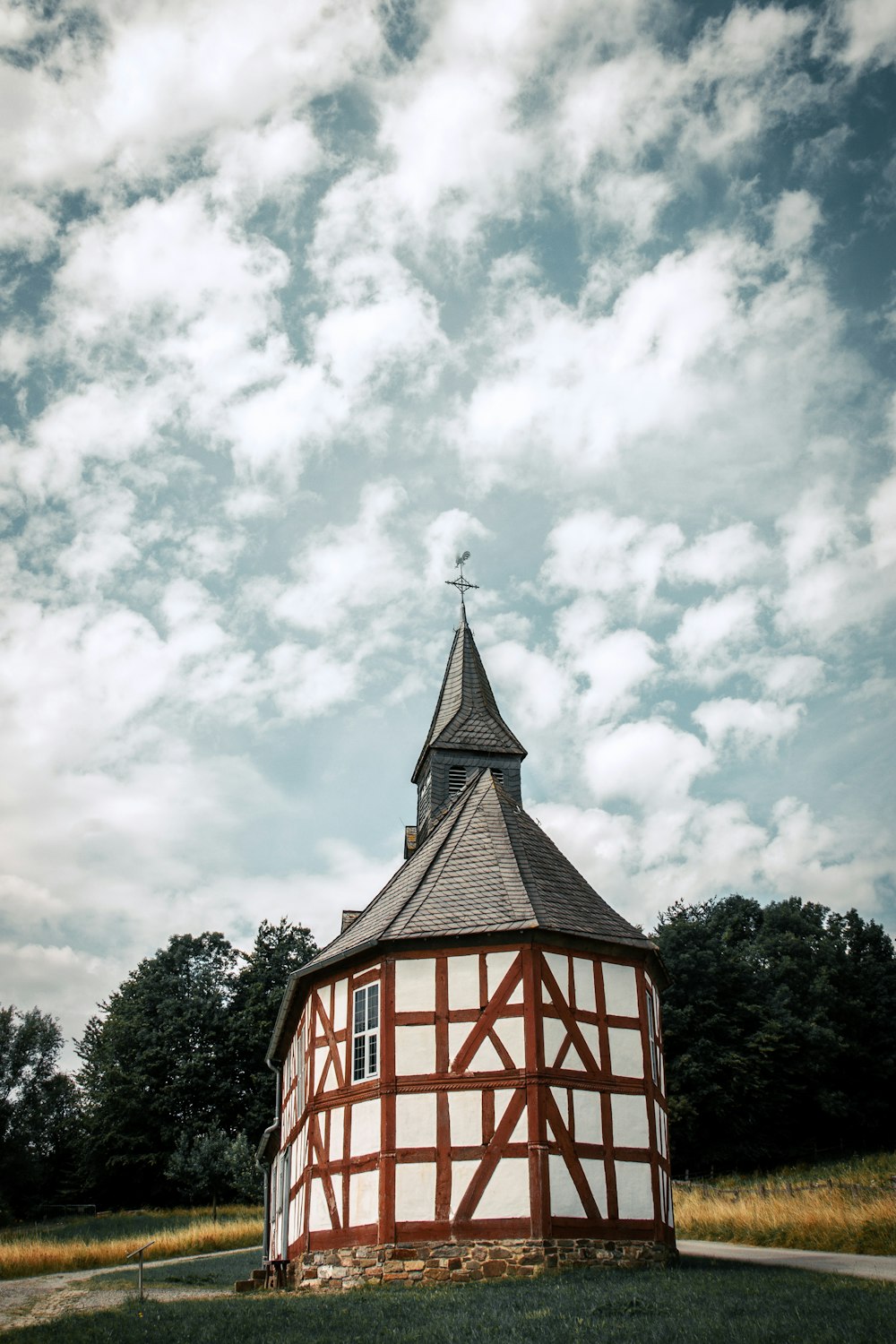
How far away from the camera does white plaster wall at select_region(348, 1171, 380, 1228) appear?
1944 cm

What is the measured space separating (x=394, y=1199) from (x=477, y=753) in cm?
1455

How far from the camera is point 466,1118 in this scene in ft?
63.6

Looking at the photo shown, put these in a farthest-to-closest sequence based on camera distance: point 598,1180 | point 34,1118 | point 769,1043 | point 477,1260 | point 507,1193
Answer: point 34,1118 < point 769,1043 < point 598,1180 < point 507,1193 < point 477,1260

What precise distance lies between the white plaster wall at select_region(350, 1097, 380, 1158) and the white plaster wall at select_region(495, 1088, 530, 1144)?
222cm

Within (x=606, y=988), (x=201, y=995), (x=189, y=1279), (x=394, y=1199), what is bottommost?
(x=189, y=1279)

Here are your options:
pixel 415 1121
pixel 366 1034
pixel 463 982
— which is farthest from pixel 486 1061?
pixel 366 1034

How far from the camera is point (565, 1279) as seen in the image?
16781 millimetres

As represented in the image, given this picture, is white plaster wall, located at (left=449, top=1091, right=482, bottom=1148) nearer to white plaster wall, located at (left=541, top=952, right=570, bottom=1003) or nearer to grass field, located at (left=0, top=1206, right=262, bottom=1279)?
white plaster wall, located at (left=541, top=952, right=570, bottom=1003)

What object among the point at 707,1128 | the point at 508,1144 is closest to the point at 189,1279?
the point at 508,1144

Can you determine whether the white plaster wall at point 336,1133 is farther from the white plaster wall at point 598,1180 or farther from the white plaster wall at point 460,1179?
the white plaster wall at point 598,1180

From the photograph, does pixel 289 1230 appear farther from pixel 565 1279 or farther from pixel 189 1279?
pixel 565 1279

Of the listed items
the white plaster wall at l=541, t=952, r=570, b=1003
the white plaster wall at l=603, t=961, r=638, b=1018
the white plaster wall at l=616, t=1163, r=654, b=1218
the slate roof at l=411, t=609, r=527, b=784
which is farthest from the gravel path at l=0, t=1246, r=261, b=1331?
the slate roof at l=411, t=609, r=527, b=784

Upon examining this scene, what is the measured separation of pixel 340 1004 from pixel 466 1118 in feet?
12.8

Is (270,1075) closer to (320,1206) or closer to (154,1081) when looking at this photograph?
(154,1081)
